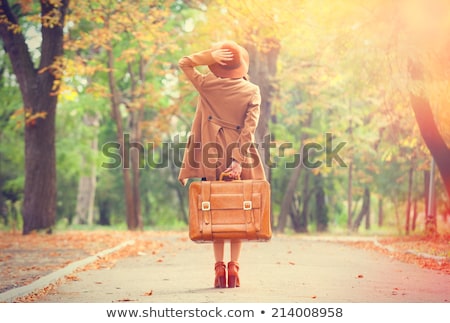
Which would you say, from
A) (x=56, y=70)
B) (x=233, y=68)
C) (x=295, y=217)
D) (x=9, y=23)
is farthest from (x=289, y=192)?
(x=233, y=68)

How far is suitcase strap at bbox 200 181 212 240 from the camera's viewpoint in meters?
8.05

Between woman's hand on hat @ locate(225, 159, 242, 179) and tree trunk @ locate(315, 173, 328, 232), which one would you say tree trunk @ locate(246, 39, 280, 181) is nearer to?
tree trunk @ locate(315, 173, 328, 232)

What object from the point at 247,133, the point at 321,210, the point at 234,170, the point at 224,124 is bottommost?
the point at 321,210

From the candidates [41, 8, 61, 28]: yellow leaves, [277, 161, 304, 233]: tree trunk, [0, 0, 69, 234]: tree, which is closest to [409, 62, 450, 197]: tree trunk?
[41, 8, 61, 28]: yellow leaves

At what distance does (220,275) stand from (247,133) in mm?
1476

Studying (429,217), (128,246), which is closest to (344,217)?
(429,217)

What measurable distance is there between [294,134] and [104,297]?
31.1 metres

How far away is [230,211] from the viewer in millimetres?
8094

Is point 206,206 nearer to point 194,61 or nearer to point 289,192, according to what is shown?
point 194,61

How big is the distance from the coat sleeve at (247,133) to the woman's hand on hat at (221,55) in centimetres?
47

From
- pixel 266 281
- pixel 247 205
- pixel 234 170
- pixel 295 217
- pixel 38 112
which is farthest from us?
pixel 295 217

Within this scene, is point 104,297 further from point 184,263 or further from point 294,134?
point 294,134

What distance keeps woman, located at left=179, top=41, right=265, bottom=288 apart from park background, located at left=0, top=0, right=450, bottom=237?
6851mm

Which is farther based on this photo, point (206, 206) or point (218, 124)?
point (218, 124)
